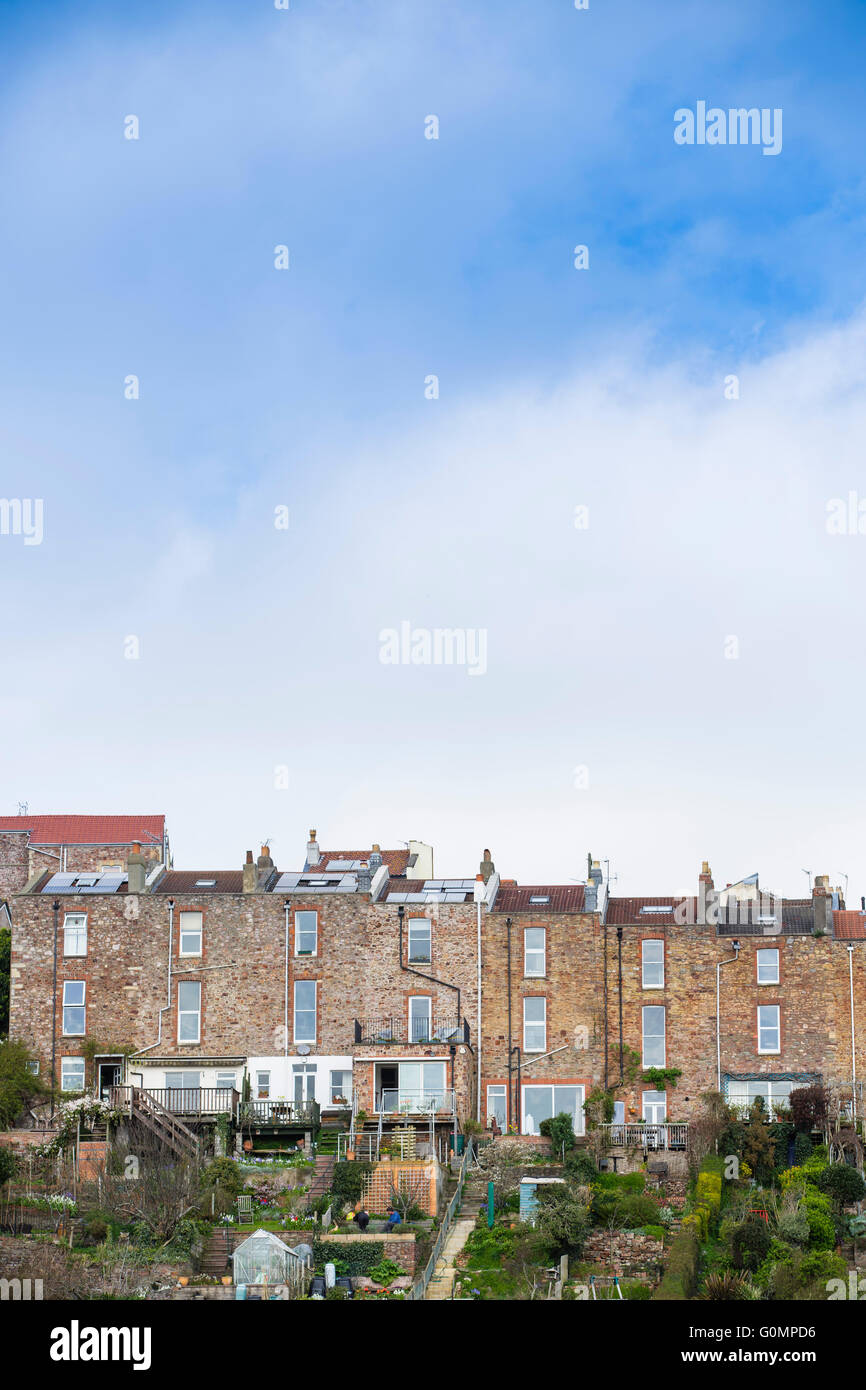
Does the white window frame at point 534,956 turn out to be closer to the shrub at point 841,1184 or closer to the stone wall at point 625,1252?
the shrub at point 841,1184

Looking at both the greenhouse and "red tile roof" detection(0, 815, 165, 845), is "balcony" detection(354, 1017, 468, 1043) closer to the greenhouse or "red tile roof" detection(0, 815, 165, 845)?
the greenhouse

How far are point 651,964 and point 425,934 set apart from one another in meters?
6.60

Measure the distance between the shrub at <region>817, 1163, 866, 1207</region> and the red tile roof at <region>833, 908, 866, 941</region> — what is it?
10473 mm

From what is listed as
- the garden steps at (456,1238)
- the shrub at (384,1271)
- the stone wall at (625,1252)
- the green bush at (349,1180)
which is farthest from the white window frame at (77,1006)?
the stone wall at (625,1252)

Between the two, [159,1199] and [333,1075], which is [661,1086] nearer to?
[333,1075]

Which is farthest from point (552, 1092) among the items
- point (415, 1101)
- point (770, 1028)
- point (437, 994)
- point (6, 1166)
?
point (6, 1166)

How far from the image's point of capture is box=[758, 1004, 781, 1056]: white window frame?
49.5 m

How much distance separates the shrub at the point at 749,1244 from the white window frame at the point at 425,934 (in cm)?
1626

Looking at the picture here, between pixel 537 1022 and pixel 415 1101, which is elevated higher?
pixel 537 1022

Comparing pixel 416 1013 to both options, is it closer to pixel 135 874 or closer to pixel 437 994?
pixel 437 994

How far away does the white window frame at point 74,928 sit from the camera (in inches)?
2055

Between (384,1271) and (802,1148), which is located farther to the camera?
(802,1148)

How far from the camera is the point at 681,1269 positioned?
34.2m
